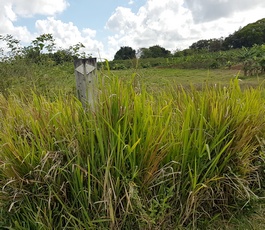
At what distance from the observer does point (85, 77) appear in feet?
7.75

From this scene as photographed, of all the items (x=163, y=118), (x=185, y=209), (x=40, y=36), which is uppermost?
(x=40, y=36)

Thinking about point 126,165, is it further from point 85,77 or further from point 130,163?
point 85,77

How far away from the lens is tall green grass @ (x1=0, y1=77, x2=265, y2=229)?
2.01m

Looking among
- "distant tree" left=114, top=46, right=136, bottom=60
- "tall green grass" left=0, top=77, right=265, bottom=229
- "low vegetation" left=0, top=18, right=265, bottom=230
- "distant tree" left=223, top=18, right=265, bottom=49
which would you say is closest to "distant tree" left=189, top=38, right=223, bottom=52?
"distant tree" left=223, top=18, right=265, bottom=49

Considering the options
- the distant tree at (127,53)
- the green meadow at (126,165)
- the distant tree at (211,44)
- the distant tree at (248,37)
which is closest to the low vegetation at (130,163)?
the green meadow at (126,165)

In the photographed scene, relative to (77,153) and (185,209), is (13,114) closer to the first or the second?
(77,153)

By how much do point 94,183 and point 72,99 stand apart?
2.44 feet

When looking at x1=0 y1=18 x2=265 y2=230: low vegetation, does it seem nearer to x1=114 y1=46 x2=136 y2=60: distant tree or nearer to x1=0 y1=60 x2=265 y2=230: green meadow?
x1=0 y1=60 x2=265 y2=230: green meadow

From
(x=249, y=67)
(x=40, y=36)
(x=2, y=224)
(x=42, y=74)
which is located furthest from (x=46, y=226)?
(x=249, y=67)

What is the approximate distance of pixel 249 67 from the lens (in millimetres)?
20172

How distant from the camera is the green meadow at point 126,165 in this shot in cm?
202

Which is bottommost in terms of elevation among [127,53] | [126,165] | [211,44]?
[211,44]

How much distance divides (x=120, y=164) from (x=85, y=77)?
2.46 ft

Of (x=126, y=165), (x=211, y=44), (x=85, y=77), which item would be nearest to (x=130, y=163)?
(x=126, y=165)
